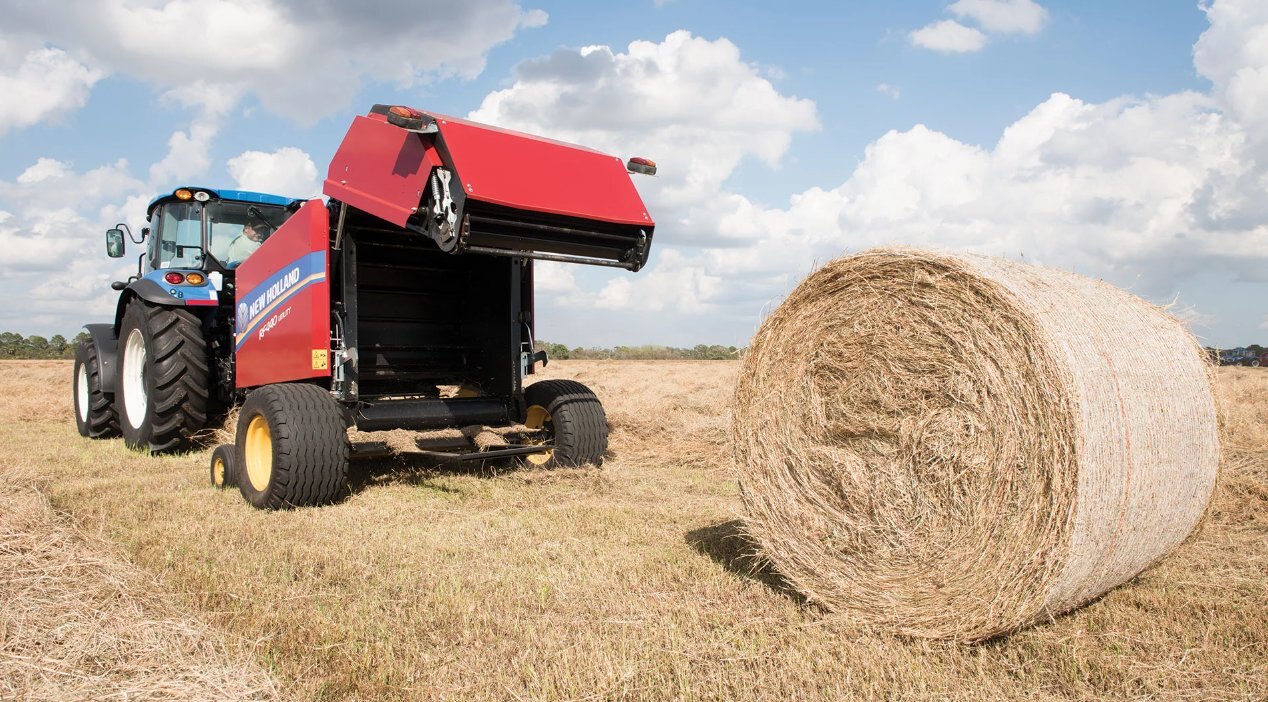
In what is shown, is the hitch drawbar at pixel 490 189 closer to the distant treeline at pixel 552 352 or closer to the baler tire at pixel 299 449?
the baler tire at pixel 299 449

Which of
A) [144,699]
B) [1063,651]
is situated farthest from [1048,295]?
[144,699]

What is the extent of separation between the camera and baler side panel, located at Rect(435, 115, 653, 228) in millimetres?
5043

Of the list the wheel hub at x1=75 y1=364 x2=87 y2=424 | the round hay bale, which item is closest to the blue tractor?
the wheel hub at x1=75 y1=364 x2=87 y2=424

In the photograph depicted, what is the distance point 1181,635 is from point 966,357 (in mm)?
1197

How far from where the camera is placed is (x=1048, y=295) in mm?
3301

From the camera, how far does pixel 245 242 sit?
812 centimetres

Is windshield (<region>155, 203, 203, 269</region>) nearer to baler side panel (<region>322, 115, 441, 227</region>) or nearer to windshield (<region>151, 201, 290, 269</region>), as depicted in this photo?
windshield (<region>151, 201, 290, 269</region>)

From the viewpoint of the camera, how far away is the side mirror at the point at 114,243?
8602 millimetres

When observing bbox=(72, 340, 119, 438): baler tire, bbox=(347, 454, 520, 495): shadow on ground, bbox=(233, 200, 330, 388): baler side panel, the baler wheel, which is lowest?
bbox=(347, 454, 520, 495): shadow on ground

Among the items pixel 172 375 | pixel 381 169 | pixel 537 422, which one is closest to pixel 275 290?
pixel 381 169

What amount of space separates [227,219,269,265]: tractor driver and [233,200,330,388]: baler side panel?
116 centimetres

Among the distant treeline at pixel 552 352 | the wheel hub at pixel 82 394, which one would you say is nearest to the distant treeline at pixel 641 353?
the distant treeline at pixel 552 352

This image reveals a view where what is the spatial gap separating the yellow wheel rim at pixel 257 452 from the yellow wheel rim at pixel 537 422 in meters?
1.87

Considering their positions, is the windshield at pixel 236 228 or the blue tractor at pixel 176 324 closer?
the blue tractor at pixel 176 324
